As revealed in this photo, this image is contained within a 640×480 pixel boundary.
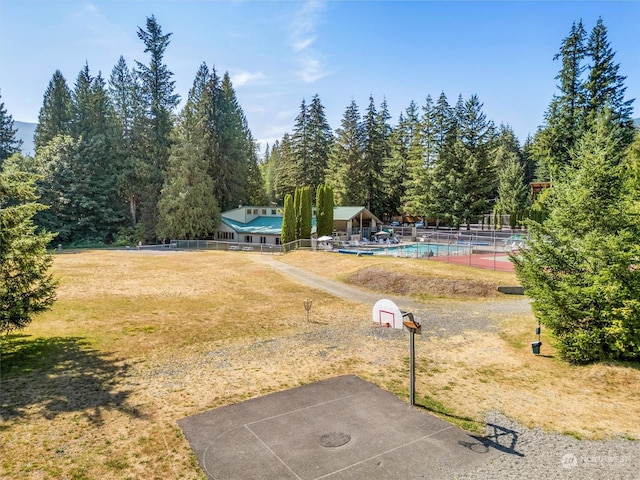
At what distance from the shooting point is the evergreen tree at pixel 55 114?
55156 millimetres

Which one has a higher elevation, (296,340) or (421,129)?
(421,129)

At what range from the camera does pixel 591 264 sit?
11656mm

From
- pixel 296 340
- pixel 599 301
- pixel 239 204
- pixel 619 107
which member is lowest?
pixel 296 340

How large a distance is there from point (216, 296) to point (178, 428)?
13.6 m

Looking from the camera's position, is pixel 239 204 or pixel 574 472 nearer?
pixel 574 472

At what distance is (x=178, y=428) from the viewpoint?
8039 millimetres

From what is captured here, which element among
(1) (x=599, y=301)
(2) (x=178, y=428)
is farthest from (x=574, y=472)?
(2) (x=178, y=428)

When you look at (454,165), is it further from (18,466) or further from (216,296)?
(18,466)

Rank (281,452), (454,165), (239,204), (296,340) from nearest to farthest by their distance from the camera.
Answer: (281,452) → (296,340) → (454,165) → (239,204)

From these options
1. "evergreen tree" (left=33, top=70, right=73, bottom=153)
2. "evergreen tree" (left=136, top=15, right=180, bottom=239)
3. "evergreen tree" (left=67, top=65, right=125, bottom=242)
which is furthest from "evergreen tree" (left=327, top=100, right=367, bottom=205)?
"evergreen tree" (left=33, top=70, right=73, bottom=153)

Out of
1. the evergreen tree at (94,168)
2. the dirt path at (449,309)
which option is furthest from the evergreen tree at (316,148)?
the dirt path at (449,309)

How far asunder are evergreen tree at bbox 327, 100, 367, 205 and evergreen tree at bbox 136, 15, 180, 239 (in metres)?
25.7
